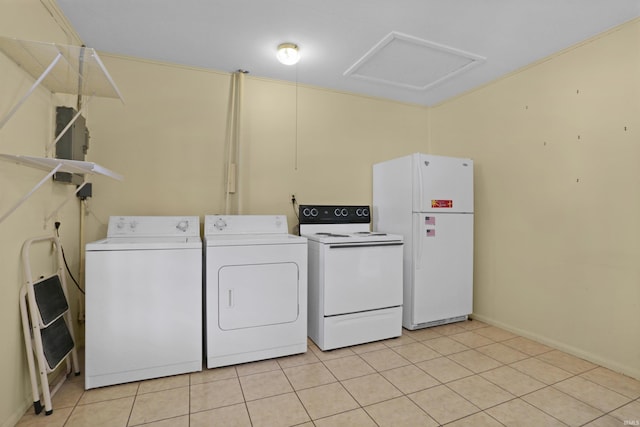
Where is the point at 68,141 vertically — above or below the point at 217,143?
below

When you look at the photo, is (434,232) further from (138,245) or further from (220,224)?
(138,245)

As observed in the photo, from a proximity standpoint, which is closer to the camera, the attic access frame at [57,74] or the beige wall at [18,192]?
the attic access frame at [57,74]

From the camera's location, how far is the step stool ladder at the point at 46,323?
69.6 inches

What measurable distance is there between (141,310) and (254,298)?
0.76m

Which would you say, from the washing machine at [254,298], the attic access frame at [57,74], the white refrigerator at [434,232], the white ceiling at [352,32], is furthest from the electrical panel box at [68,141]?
the white refrigerator at [434,232]

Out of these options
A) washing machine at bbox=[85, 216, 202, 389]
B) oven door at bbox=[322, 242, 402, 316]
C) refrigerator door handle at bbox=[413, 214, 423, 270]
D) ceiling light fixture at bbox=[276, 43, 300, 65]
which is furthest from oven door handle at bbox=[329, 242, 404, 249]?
ceiling light fixture at bbox=[276, 43, 300, 65]

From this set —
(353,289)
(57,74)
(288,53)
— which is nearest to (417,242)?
(353,289)

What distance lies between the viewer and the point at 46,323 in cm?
188

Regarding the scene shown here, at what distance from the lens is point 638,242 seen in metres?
2.23

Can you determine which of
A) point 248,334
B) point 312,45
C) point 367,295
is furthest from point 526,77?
point 248,334

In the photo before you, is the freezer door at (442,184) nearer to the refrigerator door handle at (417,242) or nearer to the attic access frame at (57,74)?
the refrigerator door handle at (417,242)

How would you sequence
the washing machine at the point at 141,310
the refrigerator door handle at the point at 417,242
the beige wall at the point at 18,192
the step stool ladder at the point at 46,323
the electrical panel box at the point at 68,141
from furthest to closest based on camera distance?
the refrigerator door handle at the point at 417,242 < the electrical panel box at the point at 68,141 < the washing machine at the point at 141,310 < the step stool ladder at the point at 46,323 < the beige wall at the point at 18,192

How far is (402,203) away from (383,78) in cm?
130

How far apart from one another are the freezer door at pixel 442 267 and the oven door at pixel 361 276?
10.7 inches
